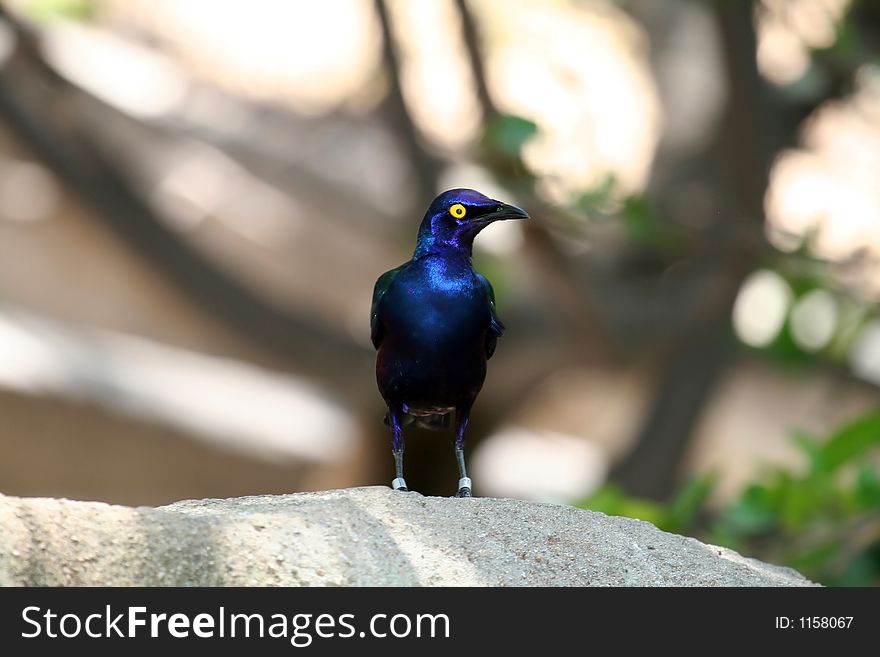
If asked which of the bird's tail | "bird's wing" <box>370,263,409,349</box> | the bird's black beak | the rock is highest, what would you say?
the bird's black beak

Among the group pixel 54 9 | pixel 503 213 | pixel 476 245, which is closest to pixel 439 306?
pixel 503 213

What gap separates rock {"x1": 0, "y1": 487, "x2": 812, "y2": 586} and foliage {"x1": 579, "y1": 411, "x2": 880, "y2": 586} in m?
2.93

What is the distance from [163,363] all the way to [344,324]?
301 centimetres

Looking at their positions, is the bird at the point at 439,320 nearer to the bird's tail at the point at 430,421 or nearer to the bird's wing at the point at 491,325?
the bird's wing at the point at 491,325

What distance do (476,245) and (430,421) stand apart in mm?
7201

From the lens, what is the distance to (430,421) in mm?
4762

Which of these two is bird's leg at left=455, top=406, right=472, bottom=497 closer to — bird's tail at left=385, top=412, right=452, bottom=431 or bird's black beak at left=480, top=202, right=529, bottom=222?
bird's tail at left=385, top=412, right=452, bottom=431

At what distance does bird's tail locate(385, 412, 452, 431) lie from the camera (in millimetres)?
4660

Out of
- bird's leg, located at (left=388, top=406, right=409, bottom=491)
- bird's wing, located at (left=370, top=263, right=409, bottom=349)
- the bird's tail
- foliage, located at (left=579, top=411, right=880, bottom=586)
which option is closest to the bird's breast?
bird's wing, located at (left=370, top=263, right=409, bottom=349)

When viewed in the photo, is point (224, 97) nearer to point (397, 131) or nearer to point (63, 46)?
point (63, 46)

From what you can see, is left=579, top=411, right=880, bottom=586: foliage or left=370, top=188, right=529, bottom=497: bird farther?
left=579, top=411, right=880, bottom=586: foliage

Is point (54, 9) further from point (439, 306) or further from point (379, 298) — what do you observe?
point (439, 306)

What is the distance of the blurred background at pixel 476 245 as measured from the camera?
9281 mm
